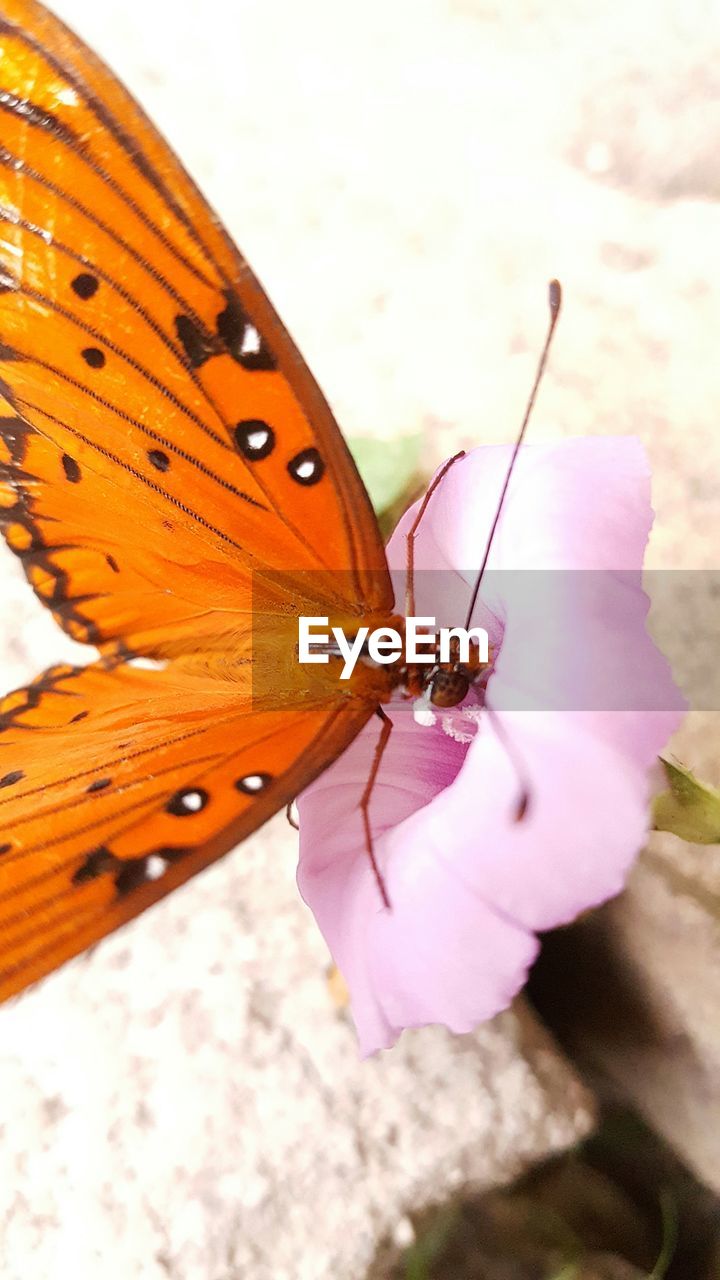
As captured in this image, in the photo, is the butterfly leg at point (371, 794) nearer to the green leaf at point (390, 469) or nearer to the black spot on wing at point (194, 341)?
the black spot on wing at point (194, 341)

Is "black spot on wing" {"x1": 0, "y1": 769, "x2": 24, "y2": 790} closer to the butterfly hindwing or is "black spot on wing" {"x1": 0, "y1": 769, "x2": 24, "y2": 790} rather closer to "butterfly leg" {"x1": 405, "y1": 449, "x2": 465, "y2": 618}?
the butterfly hindwing

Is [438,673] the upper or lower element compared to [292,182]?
lower

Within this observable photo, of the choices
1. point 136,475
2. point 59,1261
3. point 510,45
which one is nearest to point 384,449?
point 136,475

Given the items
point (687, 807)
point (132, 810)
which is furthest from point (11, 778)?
point (687, 807)

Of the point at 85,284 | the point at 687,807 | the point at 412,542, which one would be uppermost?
the point at 85,284

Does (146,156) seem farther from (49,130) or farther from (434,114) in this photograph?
(434,114)

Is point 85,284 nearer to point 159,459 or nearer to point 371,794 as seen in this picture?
point 159,459

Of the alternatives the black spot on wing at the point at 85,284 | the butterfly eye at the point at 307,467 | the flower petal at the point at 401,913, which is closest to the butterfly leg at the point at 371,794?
the flower petal at the point at 401,913
